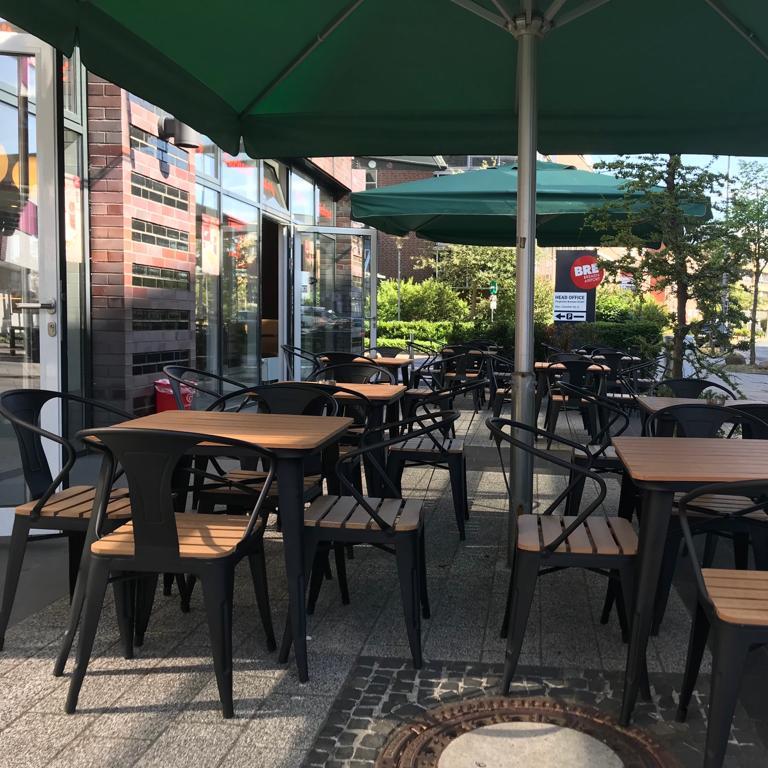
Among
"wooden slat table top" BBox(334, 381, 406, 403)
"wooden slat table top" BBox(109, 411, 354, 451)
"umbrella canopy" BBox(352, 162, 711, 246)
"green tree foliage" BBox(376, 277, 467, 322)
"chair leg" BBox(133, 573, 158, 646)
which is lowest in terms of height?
"chair leg" BBox(133, 573, 158, 646)

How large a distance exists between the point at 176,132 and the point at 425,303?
52.9 ft

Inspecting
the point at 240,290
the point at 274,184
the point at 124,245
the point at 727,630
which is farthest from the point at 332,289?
the point at 727,630

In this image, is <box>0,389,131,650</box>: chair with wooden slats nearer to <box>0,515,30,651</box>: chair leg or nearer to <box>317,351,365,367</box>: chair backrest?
<box>0,515,30,651</box>: chair leg

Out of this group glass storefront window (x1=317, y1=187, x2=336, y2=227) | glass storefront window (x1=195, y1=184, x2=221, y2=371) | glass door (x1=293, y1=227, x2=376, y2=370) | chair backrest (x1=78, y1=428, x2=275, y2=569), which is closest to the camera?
chair backrest (x1=78, y1=428, x2=275, y2=569)

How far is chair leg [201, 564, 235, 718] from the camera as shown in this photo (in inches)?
91.4

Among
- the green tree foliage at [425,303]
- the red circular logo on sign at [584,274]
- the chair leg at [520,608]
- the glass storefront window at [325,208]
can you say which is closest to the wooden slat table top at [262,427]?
the chair leg at [520,608]

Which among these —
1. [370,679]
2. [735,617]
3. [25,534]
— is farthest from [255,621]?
[735,617]

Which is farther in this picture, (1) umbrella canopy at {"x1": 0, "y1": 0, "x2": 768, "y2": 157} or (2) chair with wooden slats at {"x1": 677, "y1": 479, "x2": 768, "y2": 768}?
(1) umbrella canopy at {"x1": 0, "y1": 0, "x2": 768, "y2": 157}

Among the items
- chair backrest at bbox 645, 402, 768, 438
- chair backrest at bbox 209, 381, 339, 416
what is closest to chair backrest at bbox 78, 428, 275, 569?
chair backrest at bbox 209, 381, 339, 416

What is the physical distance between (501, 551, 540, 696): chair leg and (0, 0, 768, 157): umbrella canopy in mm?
2105

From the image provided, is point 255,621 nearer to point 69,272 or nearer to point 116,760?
point 116,760

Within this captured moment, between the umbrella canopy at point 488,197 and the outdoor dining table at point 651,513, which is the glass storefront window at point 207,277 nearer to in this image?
the umbrella canopy at point 488,197

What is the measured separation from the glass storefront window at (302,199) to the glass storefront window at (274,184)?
321mm

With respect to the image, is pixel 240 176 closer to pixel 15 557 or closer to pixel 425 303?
pixel 15 557
